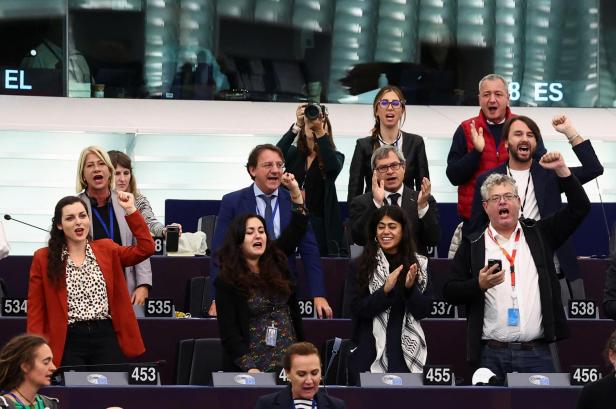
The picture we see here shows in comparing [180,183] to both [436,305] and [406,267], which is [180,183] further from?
[406,267]

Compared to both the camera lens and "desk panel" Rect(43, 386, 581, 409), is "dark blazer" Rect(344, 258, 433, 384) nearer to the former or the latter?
"desk panel" Rect(43, 386, 581, 409)

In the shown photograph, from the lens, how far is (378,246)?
866cm

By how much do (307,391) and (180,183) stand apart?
6.57 m

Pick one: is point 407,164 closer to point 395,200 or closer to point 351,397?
point 395,200

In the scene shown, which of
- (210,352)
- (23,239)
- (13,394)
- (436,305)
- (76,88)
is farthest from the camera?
(76,88)

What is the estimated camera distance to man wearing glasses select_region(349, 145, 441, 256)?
9.22 metres

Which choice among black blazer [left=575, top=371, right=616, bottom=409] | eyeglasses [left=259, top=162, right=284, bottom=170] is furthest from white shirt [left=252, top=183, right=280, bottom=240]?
black blazer [left=575, top=371, right=616, bottom=409]

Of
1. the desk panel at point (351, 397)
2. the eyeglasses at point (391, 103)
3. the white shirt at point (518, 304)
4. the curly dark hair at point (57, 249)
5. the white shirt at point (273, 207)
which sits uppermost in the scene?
the eyeglasses at point (391, 103)

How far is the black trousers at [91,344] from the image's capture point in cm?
843

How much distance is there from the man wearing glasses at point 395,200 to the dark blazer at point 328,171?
786 millimetres

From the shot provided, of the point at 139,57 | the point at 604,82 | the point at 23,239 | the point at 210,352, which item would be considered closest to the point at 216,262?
the point at 210,352

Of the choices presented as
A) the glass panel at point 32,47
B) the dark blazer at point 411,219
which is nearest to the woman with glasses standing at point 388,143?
the dark blazer at point 411,219

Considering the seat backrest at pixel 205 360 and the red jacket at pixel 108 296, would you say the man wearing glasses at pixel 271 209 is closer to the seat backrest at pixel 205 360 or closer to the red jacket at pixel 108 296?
the seat backrest at pixel 205 360

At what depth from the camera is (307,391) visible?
7477 mm
